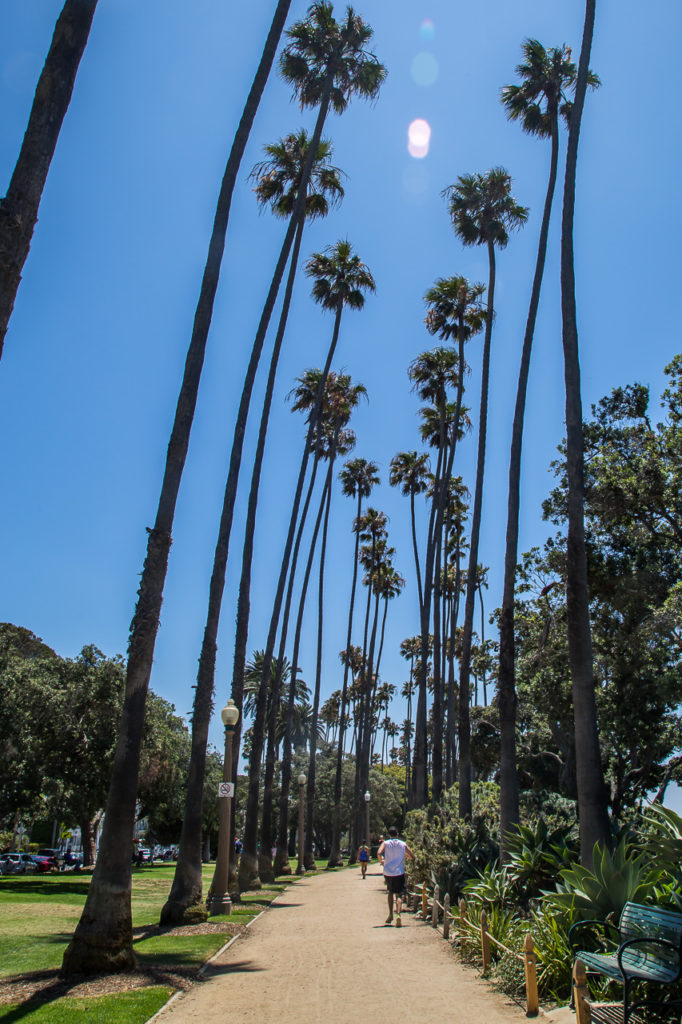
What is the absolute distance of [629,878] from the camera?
7383 mm

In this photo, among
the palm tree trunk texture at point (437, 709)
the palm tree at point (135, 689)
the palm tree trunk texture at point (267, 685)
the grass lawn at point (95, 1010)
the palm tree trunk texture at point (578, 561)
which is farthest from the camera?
the palm tree trunk texture at point (437, 709)

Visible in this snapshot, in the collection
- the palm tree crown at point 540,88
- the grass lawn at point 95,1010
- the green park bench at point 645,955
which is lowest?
the grass lawn at point 95,1010

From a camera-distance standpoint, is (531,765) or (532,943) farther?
(531,765)

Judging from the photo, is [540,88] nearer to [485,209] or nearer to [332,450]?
[485,209]

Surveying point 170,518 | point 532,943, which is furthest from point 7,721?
point 532,943

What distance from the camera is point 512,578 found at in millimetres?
15859

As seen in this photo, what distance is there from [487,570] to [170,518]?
5001cm

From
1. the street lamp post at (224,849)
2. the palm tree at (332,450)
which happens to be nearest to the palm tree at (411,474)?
the palm tree at (332,450)

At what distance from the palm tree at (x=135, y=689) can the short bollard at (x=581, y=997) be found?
5.75 meters

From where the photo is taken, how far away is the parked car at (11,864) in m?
39.8

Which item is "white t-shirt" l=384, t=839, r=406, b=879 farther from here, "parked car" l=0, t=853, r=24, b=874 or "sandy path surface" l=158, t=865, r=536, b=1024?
"parked car" l=0, t=853, r=24, b=874

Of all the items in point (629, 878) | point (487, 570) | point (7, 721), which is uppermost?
point (487, 570)

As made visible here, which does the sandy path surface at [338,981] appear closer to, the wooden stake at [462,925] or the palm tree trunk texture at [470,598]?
the wooden stake at [462,925]

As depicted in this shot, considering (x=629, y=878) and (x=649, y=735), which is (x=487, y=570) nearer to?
(x=649, y=735)
